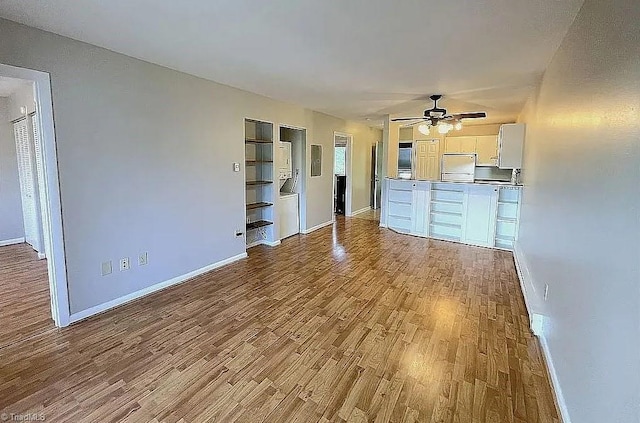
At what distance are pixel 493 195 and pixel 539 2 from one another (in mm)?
3812

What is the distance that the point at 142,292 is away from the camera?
3504mm

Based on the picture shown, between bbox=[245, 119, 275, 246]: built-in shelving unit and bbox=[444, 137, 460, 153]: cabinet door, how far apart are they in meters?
4.94

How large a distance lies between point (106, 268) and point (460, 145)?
7.74 m

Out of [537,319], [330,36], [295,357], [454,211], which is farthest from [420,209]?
[295,357]

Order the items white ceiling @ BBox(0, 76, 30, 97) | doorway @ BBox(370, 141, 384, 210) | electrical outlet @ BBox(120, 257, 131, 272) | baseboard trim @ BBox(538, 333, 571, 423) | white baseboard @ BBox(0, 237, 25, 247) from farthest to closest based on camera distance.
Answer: doorway @ BBox(370, 141, 384, 210) < white baseboard @ BBox(0, 237, 25, 247) < white ceiling @ BBox(0, 76, 30, 97) < electrical outlet @ BBox(120, 257, 131, 272) < baseboard trim @ BBox(538, 333, 571, 423)

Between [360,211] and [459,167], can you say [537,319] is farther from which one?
[360,211]

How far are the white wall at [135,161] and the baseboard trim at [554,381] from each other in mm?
3666

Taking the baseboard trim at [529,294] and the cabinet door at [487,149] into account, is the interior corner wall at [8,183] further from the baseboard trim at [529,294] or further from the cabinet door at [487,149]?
the cabinet door at [487,149]

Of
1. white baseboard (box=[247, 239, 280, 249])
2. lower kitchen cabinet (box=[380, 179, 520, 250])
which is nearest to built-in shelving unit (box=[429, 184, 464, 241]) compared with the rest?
lower kitchen cabinet (box=[380, 179, 520, 250])

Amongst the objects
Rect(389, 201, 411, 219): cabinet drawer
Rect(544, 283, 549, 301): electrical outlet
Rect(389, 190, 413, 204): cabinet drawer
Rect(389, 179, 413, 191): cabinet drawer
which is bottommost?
Rect(544, 283, 549, 301): electrical outlet

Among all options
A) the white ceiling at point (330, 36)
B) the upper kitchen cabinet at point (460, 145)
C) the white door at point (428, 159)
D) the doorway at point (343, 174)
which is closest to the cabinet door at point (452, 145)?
the upper kitchen cabinet at point (460, 145)

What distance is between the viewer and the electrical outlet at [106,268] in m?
3.14

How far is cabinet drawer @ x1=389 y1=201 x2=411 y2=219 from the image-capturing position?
658 cm

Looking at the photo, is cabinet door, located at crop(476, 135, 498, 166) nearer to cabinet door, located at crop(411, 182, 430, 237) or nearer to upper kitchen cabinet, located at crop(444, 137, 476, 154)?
upper kitchen cabinet, located at crop(444, 137, 476, 154)
